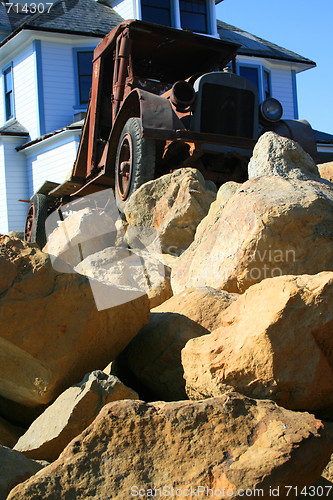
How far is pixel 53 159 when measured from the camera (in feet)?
60.2

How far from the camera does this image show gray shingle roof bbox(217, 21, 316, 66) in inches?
838

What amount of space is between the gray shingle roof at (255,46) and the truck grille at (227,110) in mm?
11593

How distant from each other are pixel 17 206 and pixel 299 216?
1552 centimetres

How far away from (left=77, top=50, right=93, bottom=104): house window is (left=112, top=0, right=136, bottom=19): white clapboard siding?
5.96 feet

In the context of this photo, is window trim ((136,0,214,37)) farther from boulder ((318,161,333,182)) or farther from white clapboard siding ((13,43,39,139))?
boulder ((318,161,333,182))

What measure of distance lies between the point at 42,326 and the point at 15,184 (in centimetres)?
1624

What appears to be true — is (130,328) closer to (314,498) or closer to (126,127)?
(314,498)

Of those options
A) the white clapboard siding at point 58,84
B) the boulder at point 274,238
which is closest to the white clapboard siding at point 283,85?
the white clapboard siding at point 58,84

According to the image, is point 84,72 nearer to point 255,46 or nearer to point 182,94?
point 255,46

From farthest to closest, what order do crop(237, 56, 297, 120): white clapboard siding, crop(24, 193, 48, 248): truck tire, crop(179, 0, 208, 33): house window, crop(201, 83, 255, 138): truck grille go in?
crop(237, 56, 297, 120): white clapboard siding, crop(179, 0, 208, 33): house window, crop(24, 193, 48, 248): truck tire, crop(201, 83, 255, 138): truck grille

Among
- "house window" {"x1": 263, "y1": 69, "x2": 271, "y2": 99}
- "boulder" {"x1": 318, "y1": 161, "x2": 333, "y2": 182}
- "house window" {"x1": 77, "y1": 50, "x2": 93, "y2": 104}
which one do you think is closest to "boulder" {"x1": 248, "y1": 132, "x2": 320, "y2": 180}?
"boulder" {"x1": 318, "y1": 161, "x2": 333, "y2": 182}

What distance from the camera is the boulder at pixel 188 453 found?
227 centimetres

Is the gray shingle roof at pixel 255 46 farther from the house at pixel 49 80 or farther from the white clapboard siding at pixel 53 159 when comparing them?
the white clapboard siding at pixel 53 159

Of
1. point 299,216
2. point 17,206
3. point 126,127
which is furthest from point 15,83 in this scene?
point 299,216
